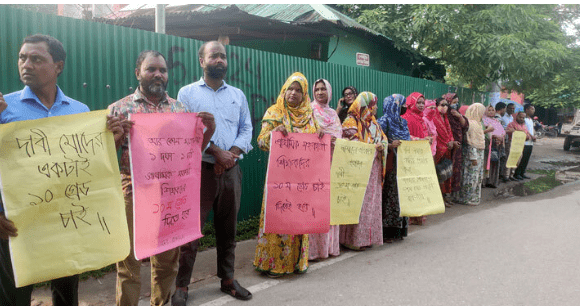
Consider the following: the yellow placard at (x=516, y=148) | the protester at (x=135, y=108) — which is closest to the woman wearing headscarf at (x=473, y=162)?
the yellow placard at (x=516, y=148)

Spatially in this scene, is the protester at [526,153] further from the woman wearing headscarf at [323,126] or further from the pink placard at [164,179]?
the pink placard at [164,179]

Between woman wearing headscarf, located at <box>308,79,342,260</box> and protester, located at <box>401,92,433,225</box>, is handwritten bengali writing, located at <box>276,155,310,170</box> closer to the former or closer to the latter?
woman wearing headscarf, located at <box>308,79,342,260</box>

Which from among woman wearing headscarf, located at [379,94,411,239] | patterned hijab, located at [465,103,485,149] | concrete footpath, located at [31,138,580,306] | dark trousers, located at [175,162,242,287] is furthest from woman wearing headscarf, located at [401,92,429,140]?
dark trousers, located at [175,162,242,287]

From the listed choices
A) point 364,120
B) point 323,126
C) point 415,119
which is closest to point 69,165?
point 323,126

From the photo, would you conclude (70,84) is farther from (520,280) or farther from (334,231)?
(520,280)

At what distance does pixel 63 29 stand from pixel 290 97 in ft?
6.85

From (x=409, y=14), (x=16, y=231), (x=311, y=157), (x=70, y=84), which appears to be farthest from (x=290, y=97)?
(x=409, y=14)

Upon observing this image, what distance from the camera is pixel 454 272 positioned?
14.1ft

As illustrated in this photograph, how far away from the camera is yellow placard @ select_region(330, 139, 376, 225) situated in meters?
4.48

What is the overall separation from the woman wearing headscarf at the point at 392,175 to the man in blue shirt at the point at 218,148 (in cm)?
239

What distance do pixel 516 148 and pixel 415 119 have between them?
5539 millimetres

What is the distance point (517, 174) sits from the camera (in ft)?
38.4

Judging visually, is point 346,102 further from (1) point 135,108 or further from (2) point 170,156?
(1) point 135,108

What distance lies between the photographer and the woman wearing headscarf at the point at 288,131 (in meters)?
4.01
